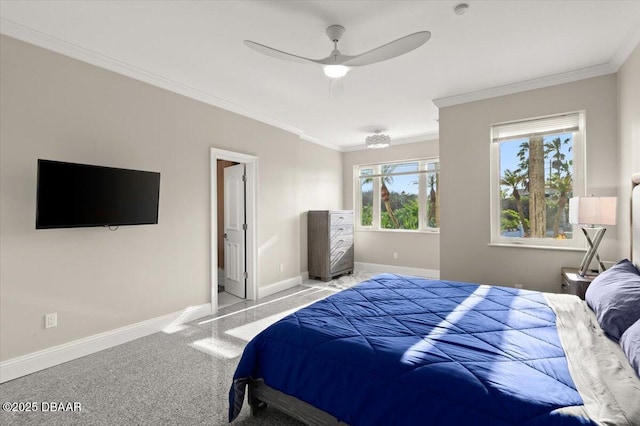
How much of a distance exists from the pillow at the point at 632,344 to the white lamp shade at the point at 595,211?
1513 mm

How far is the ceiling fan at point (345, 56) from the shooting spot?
2021mm

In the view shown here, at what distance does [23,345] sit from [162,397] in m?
1.33

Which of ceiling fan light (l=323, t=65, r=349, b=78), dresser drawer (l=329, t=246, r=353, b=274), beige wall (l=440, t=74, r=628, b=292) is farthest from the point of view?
dresser drawer (l=329, t=246, r=353, b=274)

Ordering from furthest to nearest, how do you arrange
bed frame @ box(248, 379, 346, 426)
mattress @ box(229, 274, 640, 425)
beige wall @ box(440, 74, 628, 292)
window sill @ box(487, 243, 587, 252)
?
window sill @ box(487, 243, 587, 252), beige wall @ box(440, 74, 628, 292), bed frame @ box(248, 379, 346, 426), mattress @ box(229, 274, 640, 425)

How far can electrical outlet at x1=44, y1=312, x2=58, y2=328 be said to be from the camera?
101 inches

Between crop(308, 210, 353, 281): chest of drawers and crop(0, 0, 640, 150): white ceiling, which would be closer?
crop(0, 0, 640, 150): white ceiling

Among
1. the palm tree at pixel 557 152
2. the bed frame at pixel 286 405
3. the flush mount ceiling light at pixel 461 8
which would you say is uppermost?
the flush mount ceiling light at pixel 461 8

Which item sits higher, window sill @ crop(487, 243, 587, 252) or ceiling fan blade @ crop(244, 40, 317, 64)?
ceiling fan blade @ crop(244, 40, 317, 64)

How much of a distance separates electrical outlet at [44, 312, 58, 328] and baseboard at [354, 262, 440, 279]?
204 inches

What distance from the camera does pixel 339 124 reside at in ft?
16.8

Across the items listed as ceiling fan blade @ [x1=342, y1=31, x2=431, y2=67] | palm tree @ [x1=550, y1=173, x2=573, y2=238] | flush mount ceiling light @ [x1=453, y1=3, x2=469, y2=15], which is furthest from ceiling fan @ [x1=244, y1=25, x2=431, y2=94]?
palm tree @ [x1=550, y1=173, x2=573, y2=238]

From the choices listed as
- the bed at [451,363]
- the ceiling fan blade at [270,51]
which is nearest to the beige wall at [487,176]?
the bed at [451,363]

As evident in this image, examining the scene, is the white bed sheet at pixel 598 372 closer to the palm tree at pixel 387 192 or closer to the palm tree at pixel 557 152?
the palm tree at pixel 557 152

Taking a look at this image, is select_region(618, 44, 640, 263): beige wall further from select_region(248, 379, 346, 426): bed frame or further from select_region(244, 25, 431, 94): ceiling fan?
select_region(248, 379, 346, 426): bed frame
